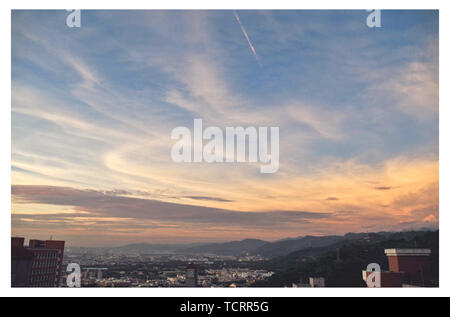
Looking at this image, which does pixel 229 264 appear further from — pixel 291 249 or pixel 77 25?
pixel 77 25

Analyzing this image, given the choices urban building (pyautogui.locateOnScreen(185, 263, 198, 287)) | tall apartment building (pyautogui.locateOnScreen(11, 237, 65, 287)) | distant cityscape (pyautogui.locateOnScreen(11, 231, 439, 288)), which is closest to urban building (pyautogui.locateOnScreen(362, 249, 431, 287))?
distant cityscape (pyautogui.locateOnScreen(11, 231, 439, 288))

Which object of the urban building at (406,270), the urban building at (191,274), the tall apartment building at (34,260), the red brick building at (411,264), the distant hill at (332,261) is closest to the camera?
the urban building at (406,270)

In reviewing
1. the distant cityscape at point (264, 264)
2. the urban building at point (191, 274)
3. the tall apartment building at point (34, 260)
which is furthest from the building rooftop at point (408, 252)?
the tall apartment building at point (34, 260)

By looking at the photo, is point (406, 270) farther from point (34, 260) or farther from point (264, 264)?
point (34, 260)

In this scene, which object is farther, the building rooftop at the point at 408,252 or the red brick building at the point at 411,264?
the building rooftop at the point at 408,252

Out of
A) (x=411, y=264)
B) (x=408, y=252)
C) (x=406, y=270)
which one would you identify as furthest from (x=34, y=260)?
(x=408, y=252)

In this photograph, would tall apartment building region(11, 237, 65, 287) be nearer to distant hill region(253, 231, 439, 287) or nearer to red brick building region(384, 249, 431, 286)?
distant hill region(253, 231, 439, 287)

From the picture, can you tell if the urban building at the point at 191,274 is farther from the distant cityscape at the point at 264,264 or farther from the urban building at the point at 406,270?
the urban building at the point at 406,270
